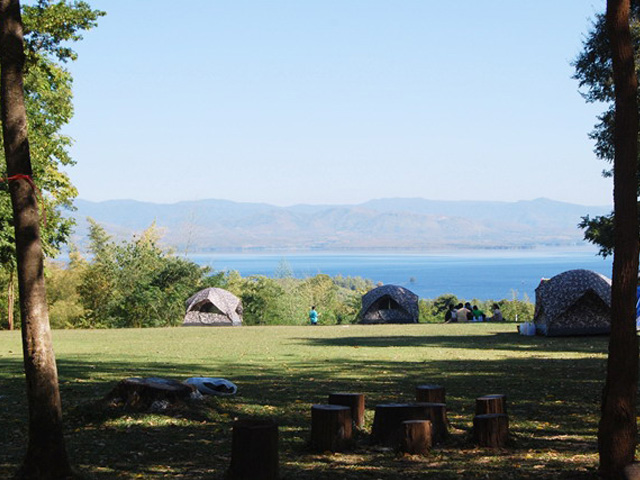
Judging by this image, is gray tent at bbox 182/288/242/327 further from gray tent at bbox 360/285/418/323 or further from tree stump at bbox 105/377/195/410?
tree stump at bbox 105/377/195/410

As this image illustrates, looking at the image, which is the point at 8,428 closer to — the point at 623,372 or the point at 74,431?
the point at 74,431

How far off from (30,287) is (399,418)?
4.13 metres

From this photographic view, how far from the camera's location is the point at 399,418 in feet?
29.6

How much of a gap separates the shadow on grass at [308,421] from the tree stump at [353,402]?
266mm

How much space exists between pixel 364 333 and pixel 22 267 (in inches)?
1034

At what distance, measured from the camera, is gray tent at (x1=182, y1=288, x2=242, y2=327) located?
148 ft

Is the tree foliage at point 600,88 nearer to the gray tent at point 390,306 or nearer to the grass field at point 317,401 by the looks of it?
the grass field at point 317,401

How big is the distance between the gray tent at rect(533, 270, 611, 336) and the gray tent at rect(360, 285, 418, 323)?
15.3 meters

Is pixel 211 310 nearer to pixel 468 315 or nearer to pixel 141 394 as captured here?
pixel 468 315

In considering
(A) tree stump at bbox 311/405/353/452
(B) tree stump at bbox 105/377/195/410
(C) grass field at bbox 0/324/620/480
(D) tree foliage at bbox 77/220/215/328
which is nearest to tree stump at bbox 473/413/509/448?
(C) grass field at bbox 0/324/620/480

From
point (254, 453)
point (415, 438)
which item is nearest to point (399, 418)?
point (415, 438)

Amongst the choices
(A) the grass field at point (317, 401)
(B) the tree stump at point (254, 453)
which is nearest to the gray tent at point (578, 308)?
(A) the grass field at point (317, 401)

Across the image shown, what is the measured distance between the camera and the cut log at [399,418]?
355 inches

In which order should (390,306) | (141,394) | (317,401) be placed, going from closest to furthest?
(141,394) < (317,401) < (390,306)
